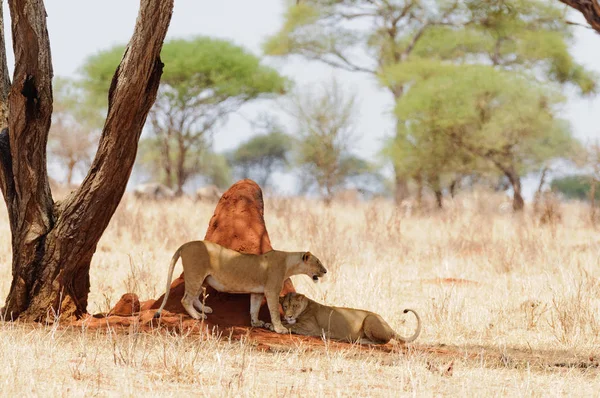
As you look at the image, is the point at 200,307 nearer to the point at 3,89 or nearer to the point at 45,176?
the point at 45,176

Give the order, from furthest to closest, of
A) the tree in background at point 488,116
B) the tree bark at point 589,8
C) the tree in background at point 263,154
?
the tree in background at point 263,154
the tree in background at point 488,116
the tree bark at point 589,8

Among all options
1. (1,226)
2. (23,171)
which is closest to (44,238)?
(23,171)

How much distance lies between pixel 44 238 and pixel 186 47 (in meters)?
24.3

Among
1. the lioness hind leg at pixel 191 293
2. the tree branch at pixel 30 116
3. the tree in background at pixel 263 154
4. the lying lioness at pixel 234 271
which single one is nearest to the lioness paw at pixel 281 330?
the lying lioness at pixel 234 271

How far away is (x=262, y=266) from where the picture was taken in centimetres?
636

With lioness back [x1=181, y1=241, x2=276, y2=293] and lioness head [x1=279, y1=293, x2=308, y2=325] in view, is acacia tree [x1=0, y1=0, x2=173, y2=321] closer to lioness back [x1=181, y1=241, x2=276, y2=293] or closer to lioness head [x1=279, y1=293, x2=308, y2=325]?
lioness back [x1=181, y1=241, x2=276, y2=293]

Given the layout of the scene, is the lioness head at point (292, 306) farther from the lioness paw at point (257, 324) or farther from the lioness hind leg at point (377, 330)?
the lioness hind leg at point (377, 330)

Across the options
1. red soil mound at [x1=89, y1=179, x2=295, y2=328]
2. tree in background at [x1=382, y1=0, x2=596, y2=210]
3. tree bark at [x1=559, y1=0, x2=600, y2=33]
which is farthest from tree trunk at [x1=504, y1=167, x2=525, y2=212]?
red soil mound at [x1=89, y1=179, x2=295, y2=328]

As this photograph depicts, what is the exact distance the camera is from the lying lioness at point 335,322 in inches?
248

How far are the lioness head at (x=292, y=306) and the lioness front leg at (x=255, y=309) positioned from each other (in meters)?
0.19

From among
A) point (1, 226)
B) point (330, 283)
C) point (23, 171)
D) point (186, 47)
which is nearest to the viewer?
point (23, 171)

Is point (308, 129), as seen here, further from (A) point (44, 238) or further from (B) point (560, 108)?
(A) point (44, 238)

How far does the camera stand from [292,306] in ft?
21.3

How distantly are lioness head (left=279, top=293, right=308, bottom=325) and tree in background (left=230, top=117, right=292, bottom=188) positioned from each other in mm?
39153
